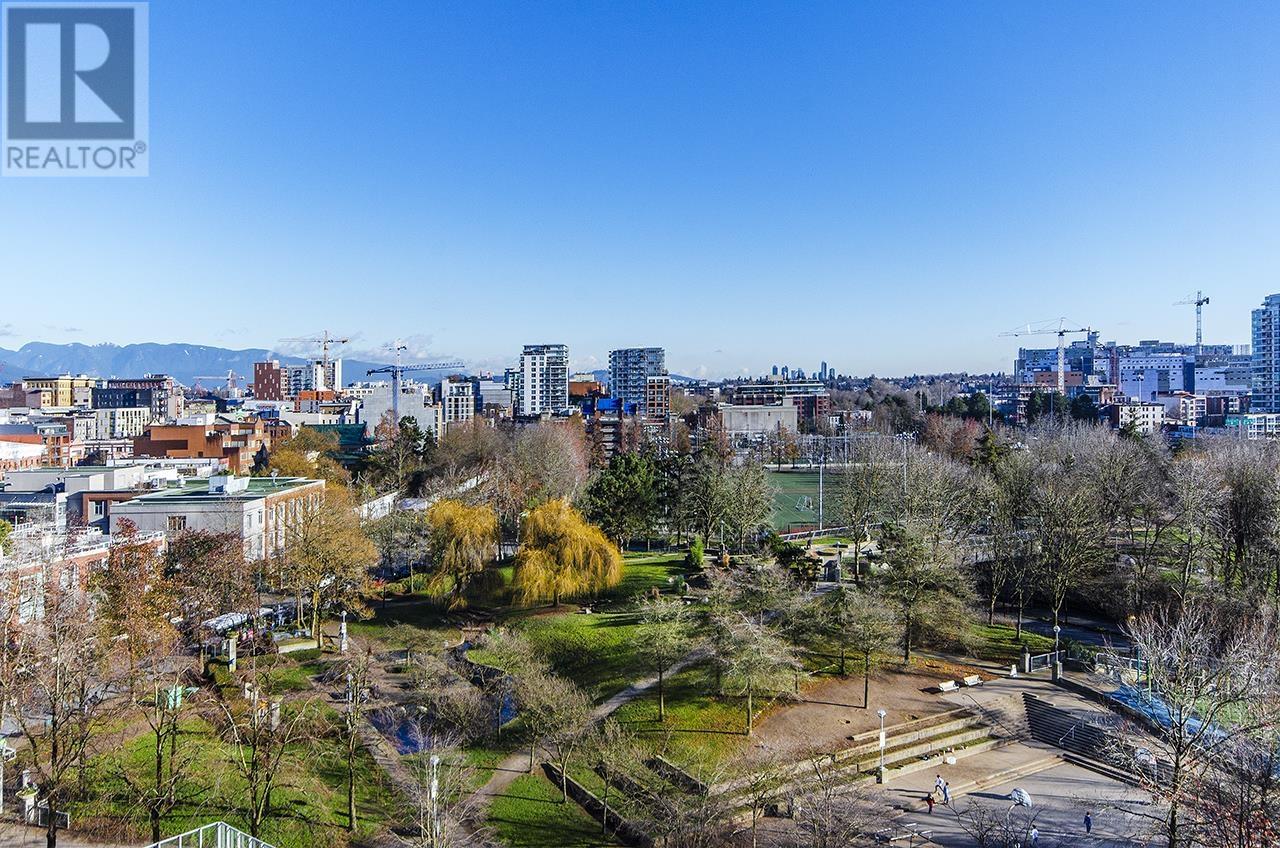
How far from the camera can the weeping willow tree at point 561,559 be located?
31016mm

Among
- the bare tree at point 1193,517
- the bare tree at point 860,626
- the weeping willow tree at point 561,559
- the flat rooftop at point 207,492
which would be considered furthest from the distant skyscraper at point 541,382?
the bare tree at point 860,626

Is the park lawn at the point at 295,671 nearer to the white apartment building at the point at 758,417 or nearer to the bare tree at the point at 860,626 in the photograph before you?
the bare tree at the point at 860,626

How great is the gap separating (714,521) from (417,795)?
26.5 metres

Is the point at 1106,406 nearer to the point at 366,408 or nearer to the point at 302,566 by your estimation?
the point at 366,408

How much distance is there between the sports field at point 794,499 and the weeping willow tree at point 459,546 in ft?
58.3

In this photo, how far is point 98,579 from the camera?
23625 mm

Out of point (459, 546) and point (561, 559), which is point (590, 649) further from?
point (459, 546)

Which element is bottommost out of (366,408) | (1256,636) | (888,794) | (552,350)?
(888,794)

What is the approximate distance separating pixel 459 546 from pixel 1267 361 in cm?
12996

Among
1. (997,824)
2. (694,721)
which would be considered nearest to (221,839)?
(694,721)

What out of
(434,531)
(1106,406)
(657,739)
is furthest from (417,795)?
(1106,406)

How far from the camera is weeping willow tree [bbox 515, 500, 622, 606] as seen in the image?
3102 cm

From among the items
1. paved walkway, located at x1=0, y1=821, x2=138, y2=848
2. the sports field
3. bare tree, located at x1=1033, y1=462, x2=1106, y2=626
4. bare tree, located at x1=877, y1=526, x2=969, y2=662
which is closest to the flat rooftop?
paved walkway, located at x1=0, y1=821, x2=138, y2=848

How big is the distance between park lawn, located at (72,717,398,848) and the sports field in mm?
29341
